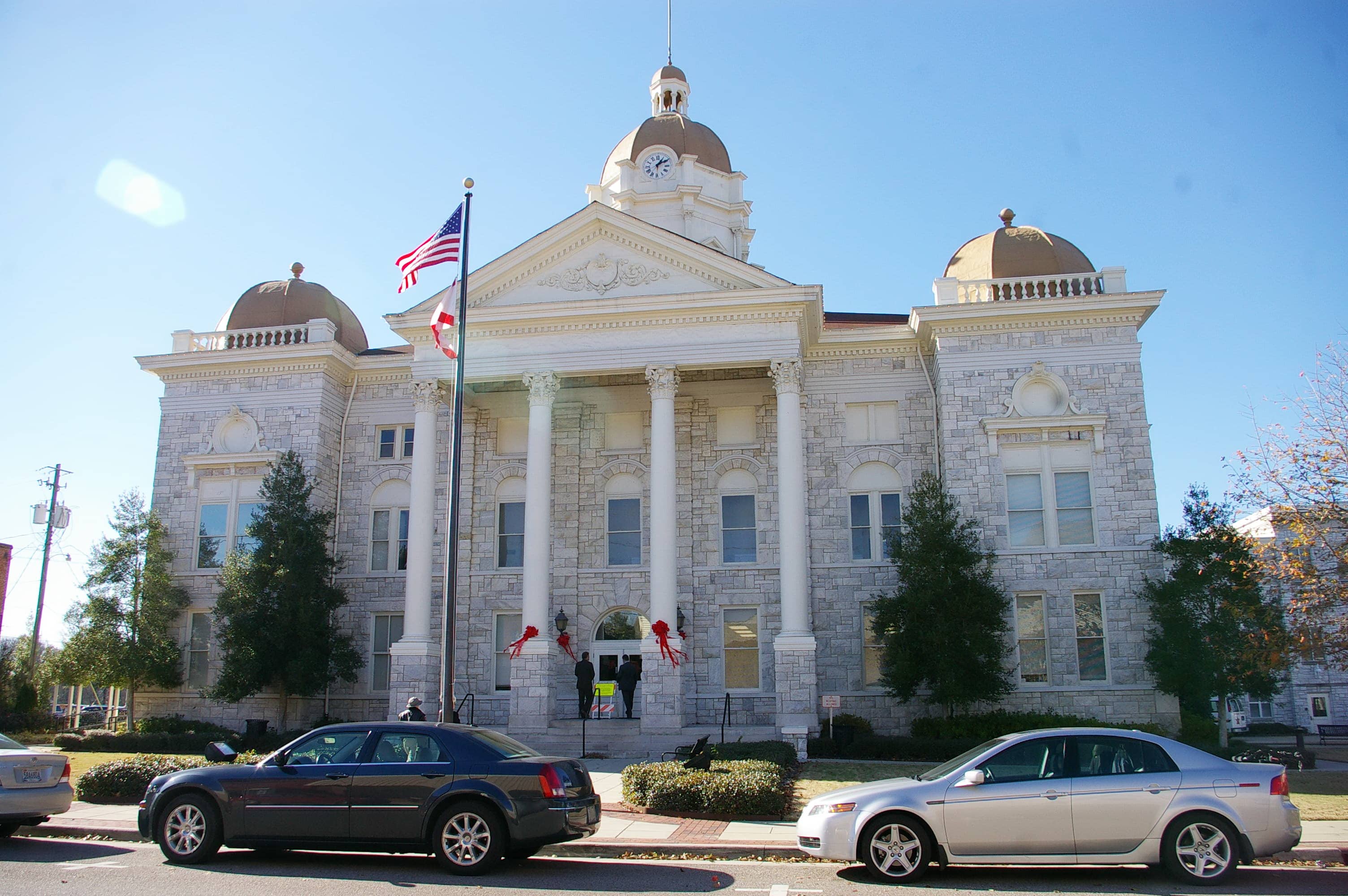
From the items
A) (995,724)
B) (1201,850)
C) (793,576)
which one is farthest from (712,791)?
(995,724)

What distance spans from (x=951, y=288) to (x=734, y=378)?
631cm

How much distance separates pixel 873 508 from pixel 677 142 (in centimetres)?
1683

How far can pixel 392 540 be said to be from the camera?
3058 cm

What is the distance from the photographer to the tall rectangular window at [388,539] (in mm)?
30453

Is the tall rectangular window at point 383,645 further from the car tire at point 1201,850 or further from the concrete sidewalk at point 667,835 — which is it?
the car tire at point 1201,850

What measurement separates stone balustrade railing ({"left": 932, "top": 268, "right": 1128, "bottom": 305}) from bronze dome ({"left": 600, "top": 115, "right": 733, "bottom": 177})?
13.1 meters

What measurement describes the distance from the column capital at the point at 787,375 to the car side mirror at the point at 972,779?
16.6 metres

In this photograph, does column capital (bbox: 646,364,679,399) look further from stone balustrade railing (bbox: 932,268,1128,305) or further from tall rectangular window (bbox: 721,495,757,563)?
stone balustrade railing (bbox: 932,268,1128,305)

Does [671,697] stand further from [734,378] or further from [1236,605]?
[1236,605]

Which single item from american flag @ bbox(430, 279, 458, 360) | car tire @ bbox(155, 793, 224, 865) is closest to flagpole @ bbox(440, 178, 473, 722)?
american flag @ bbox(430, 279, 458, 360)

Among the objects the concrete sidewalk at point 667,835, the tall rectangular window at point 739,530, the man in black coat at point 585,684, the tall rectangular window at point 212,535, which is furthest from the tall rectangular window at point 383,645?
the concrete sidewalk at point 667,835

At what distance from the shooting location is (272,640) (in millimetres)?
26875

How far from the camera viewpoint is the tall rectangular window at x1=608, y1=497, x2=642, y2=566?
29.4 m

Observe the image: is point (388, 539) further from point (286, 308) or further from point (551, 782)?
point (551, 782)
